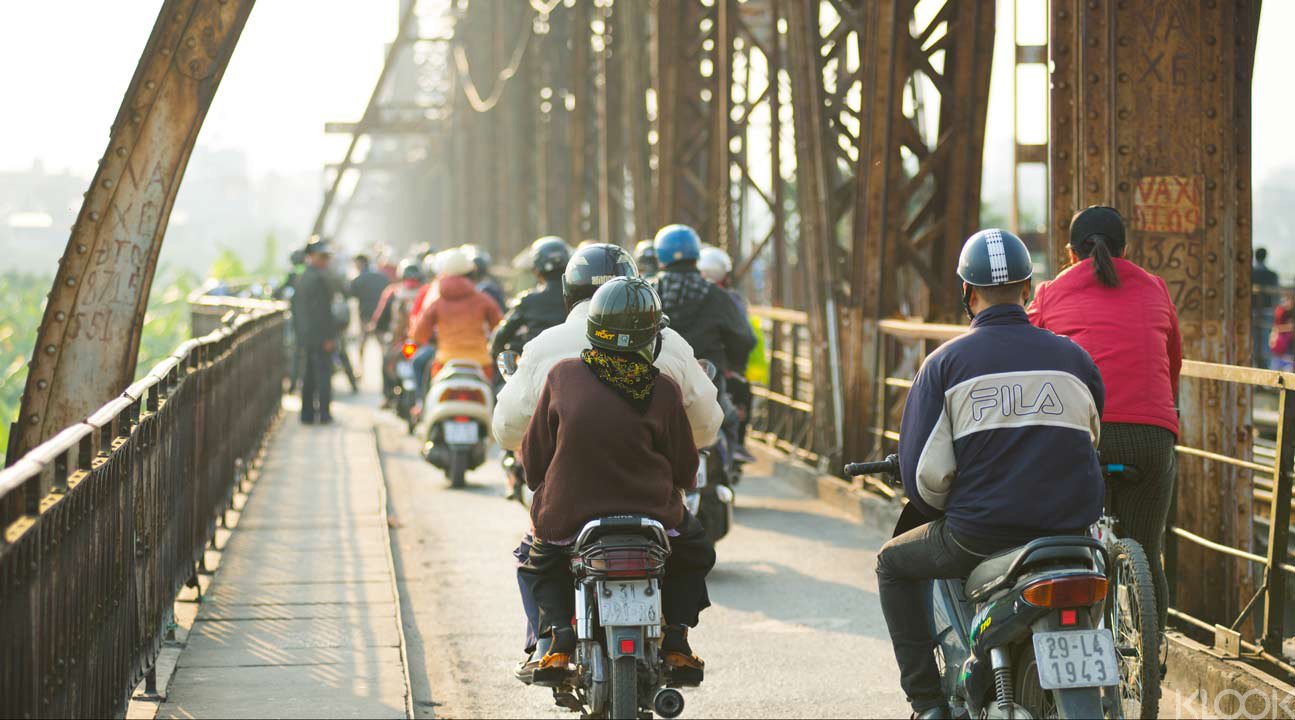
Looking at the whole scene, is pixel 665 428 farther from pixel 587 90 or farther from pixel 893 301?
pixel 587 90

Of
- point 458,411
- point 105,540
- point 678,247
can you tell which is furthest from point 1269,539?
point 458,411

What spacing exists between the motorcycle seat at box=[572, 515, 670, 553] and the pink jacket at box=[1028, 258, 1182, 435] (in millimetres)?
1811

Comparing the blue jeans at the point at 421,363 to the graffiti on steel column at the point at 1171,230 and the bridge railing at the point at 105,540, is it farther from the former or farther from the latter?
the graffiti on steel column at the point at 1171,230

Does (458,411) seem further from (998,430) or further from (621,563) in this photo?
(998,430)

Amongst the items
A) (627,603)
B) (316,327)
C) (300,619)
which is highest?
(316,327)

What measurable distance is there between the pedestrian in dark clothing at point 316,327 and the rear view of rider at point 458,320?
470 cm

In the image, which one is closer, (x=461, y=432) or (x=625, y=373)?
(x=625, y=373)

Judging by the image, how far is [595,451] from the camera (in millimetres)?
4980

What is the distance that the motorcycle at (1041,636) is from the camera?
4.23m

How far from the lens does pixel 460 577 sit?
932 cm

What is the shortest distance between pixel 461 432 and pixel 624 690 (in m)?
8.21

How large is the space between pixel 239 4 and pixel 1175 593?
458 centimetres

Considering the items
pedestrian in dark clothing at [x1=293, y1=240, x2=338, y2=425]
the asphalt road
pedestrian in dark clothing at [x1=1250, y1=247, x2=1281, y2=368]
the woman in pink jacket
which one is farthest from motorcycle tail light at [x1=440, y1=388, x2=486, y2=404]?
pedestrian in dark clothing at [x1=1250, y1=247, x2=1281, y2=368]

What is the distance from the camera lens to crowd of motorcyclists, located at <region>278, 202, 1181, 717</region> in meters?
4.52
